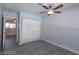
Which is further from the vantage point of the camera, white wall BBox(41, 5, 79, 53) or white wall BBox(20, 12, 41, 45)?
white wall BBox(41, 5, 79, 53)

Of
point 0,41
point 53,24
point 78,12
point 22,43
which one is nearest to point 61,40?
point 53,24

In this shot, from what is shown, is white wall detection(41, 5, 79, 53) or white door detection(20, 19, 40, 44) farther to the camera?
white wall detection(41, 5, 79, 53)

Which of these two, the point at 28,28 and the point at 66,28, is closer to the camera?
the point at 28,28

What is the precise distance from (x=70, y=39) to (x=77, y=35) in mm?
224

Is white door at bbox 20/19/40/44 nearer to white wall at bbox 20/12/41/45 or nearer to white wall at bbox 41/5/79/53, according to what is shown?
white wall at bbox 20/12/41/45

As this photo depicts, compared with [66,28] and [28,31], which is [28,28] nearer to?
[28,31]

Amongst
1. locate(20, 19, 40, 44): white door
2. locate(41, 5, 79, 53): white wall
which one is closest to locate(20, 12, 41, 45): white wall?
locate(20, 19, 40, 44): white door

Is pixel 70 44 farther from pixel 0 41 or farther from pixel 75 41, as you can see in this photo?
pixel 0 41

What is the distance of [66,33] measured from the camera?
6.62ft

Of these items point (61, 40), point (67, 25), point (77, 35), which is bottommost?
point (61, 40)

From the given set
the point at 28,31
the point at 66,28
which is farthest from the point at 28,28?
the point at 66,28

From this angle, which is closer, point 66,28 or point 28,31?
point 28,31

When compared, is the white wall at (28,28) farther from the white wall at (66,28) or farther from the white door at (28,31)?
the white wall at (66,28)

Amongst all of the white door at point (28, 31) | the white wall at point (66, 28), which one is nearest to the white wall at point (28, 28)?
the white door at point (28, 31)
